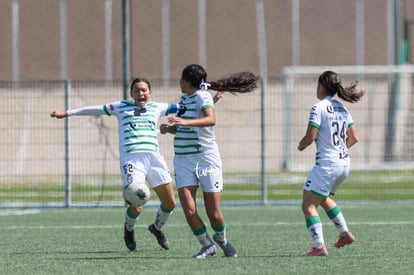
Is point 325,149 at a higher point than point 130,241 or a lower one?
higher

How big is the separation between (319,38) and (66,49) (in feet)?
32.7

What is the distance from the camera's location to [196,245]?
1251 centimetres

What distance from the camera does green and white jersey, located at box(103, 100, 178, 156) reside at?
1197 centimetres

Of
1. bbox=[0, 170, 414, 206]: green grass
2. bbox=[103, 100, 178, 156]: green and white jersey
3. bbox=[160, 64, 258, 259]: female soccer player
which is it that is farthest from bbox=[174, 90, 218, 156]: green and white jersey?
bbox=[0, 170, 414, 206]: green grass

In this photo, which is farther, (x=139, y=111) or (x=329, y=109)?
(x=139, y=111)

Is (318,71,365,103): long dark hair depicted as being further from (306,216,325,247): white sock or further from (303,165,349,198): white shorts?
(306,216,325,247): white sock

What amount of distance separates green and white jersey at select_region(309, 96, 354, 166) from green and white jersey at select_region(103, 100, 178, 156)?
181cm

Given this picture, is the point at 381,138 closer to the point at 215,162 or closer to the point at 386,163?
the point at 386,163

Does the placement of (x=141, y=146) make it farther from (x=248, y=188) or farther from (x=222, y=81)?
(x=248, y=188)

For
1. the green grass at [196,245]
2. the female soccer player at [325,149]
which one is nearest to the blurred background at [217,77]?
the green grass at [196,245]

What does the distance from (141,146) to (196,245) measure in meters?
1.36

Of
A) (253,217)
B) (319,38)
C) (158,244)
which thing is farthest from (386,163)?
(319,38)

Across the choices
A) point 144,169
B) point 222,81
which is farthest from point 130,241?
point 222,81

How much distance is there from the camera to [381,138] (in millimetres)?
24359
